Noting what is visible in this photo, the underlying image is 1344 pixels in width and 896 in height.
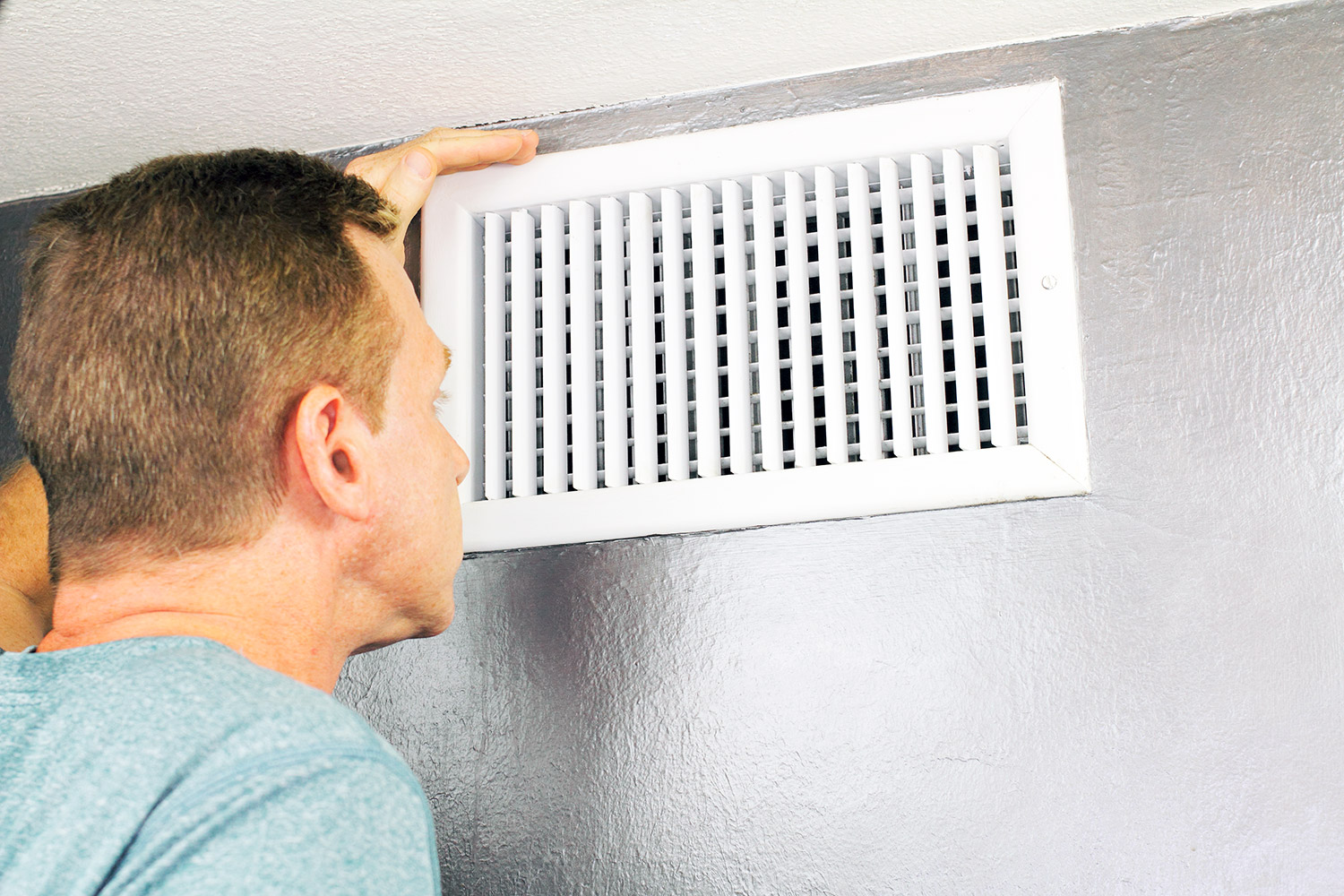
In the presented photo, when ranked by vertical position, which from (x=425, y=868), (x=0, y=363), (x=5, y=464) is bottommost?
(x=425, y=868)

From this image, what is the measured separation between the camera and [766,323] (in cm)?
124

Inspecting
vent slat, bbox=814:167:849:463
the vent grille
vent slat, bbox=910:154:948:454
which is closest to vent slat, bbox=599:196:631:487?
the vent grille

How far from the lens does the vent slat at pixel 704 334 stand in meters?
1.23

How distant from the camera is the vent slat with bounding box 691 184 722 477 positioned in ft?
4.04

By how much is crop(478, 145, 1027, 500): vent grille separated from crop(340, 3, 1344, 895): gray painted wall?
0.09 metres

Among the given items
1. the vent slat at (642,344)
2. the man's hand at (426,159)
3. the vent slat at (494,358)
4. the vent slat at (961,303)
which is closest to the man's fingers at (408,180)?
the man's hand at (426,159)

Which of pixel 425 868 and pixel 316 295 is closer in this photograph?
pixel 425 868

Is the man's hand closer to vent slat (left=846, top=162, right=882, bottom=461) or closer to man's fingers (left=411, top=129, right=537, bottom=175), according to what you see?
man's fingers (left=411, top=129, right=537, bottom=175)

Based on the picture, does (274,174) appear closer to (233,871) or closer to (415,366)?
(415,366)

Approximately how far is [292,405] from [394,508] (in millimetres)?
129

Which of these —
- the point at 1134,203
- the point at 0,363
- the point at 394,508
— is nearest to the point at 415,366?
the point at 394,508

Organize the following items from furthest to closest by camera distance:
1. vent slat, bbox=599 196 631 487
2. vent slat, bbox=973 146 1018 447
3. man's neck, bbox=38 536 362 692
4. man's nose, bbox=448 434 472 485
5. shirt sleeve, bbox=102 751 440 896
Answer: vent slat, bbox=599 196 631 487 < vent slat, bbox=973 146 1018 447 < man's nose, bbox=448 434 472 485 < man's neck, bbox=38 536 362 692 < shirt sleeve, bbox=102 751 440 896

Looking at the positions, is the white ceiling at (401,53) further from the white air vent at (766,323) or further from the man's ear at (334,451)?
the man's ear at (334,451)

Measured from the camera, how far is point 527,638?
126 cm
